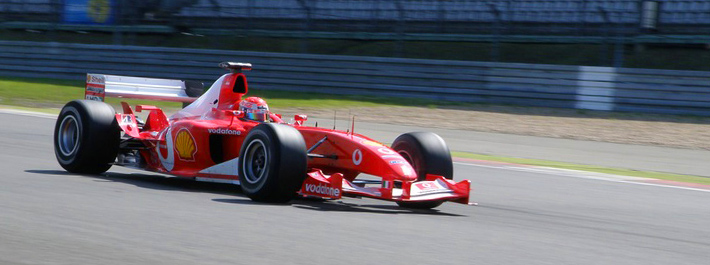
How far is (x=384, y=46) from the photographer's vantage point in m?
28.6

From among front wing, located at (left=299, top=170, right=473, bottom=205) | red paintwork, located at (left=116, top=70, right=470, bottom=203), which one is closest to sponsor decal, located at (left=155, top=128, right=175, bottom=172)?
red paintwork, located at (left=116, top=70, right=470, bottom=203)

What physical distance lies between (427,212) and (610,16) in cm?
1648

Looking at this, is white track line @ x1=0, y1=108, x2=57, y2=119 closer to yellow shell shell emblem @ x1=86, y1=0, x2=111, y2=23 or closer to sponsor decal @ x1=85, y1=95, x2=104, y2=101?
sponsor decal @ x1=85, y1=95, x2=104, y2=101

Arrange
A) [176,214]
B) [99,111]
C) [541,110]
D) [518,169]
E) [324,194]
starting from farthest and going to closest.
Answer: [541,110] < [518,169] < [99,111] < [324,194] < [176,214]

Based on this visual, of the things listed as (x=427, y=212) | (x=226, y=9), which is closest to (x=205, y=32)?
(x=226, y=9)

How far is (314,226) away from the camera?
6.80 meters

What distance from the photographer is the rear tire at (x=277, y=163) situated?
7547mm

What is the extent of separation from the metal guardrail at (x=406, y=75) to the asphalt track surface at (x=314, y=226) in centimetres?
1030

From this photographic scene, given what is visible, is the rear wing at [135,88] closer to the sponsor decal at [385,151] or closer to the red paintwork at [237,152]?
the red paintwork at [237,152]

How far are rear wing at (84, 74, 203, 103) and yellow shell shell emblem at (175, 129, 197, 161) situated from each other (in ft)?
4.04

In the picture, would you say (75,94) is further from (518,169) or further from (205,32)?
(518,169)

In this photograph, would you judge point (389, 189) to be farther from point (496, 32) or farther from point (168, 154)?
point (496, 32)

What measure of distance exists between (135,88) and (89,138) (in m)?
1.30

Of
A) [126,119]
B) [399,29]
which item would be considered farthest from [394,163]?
[399,29]
